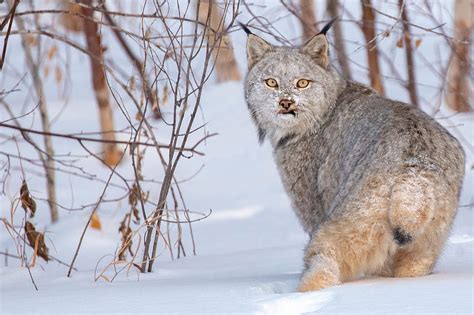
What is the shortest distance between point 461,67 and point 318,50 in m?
4.53

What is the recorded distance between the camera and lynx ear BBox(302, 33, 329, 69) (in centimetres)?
624

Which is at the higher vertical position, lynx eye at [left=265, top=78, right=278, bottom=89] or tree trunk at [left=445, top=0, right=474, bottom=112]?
tree trunk at [left=445, top=0, right=474, bottom=112]

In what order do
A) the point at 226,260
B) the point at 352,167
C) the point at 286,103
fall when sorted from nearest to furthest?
the point at 352,167 < the point at 286,103 < the point at 226,260

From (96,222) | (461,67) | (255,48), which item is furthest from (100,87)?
(255,48)

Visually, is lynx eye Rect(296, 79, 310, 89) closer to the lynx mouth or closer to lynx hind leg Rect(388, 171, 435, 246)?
the lynx mouth

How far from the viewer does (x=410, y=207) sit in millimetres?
4617

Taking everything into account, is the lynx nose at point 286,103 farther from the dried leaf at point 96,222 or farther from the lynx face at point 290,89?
the dried leaf at point 96,222

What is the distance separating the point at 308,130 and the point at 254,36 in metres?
0.80

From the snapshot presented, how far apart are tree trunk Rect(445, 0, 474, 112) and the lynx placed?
14.7 feet

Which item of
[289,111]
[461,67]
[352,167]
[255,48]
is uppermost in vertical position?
[461,67]

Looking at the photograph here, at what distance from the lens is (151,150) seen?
12219 mm

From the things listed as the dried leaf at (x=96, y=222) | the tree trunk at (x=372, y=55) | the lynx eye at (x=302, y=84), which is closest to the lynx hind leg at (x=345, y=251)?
the lynx eye at (x=302, y=84)

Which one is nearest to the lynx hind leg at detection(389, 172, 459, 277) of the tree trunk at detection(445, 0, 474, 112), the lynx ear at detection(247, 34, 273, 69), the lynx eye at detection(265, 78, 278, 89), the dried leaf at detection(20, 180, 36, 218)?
the lynx eye at detection(265, 78, 278, 89)

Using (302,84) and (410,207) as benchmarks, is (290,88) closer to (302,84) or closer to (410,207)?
(302,84)
